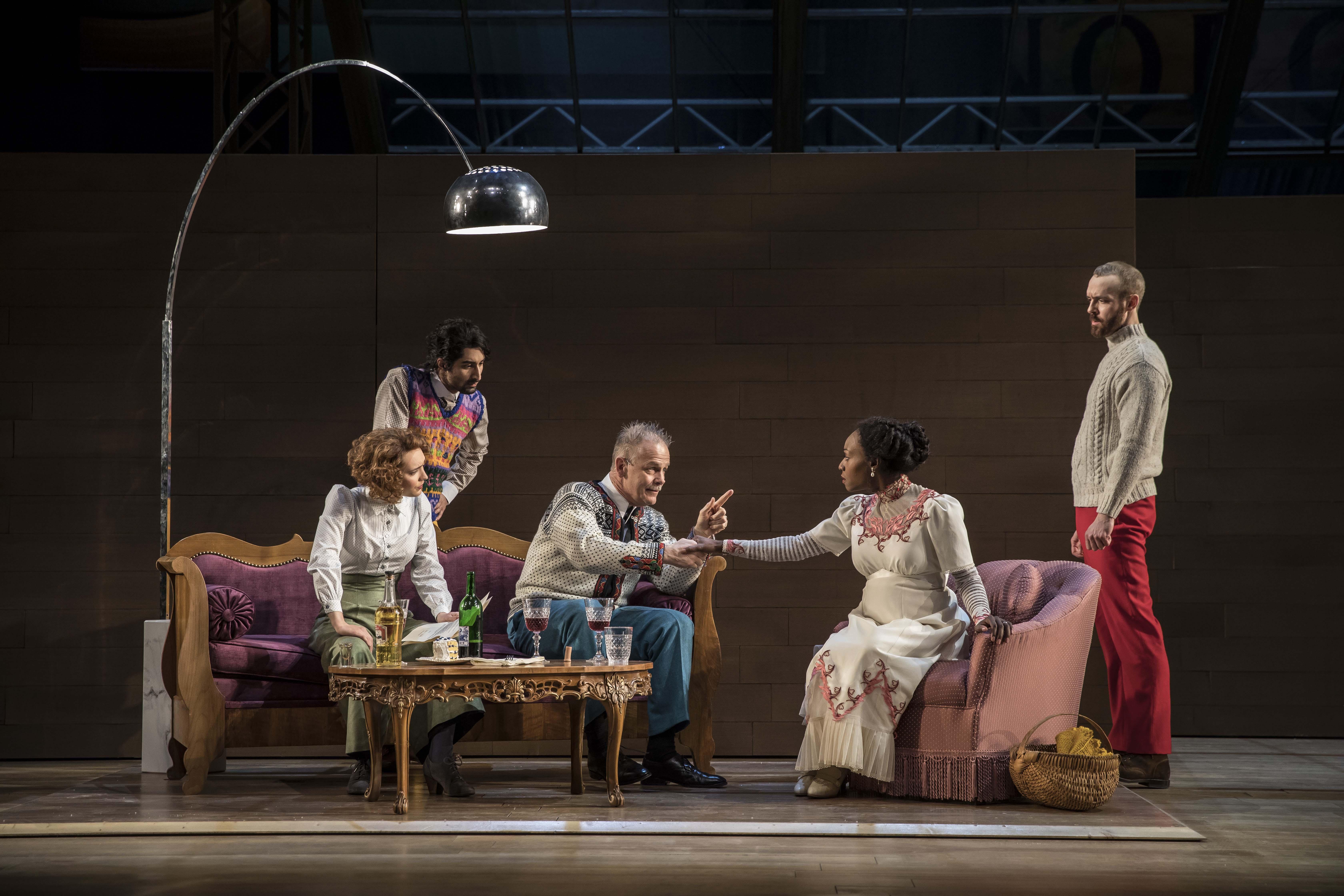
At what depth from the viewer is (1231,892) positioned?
298 cm

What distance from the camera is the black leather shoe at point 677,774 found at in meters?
4.35

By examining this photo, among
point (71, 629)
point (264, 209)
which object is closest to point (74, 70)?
point (264, 209)

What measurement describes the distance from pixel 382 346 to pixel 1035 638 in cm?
296

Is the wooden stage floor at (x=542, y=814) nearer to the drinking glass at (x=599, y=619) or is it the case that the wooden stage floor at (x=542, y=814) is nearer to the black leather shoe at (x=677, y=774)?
the black leather shoe at (x=677, y=774)

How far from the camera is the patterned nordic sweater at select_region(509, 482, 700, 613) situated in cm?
428

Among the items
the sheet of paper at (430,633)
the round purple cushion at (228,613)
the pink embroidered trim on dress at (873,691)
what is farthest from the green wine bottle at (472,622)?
the pink embroidered trim on dress at (873,691)

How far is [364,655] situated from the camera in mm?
4168

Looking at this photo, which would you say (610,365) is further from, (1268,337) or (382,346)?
(1268,337)

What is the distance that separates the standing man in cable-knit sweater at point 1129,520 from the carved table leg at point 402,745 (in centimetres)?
233

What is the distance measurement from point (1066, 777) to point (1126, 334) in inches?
63.4

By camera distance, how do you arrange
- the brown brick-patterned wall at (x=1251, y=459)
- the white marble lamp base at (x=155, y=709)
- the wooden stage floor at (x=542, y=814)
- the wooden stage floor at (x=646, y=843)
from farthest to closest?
the brown brick-patterned wall at (x=1251, y=459) < the white marble lamp base at (x=155, y=709) < the wooden stage floor at (x=542, y=814) < the wooden stage floor at (x=646, y=843)

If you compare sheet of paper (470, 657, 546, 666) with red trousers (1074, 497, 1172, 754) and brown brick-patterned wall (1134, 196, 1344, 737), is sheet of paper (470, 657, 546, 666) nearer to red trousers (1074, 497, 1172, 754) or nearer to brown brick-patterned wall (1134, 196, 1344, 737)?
red trousers (1074, 497, 1172, 754)

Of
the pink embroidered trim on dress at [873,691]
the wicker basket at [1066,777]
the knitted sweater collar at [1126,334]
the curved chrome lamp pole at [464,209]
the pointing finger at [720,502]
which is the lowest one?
the wicker basket at [1066,777]

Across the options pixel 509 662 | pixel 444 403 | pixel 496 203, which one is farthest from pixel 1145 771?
pixel 496 203
